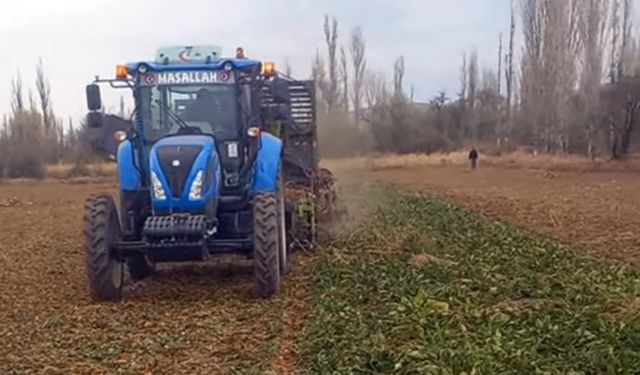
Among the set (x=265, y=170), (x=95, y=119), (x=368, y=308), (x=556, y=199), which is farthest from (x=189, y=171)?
(x=556, y=199)

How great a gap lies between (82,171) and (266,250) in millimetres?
45708

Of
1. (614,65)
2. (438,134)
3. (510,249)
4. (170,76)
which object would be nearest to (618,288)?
(510,249)

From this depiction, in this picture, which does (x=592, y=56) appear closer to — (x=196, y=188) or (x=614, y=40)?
(x=614, y=40)

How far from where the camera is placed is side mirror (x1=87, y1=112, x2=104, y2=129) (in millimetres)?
10756

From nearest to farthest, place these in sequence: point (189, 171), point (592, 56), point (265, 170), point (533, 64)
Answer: point (189, 171) → point (265, 170) → point (592, 56) → point (533, 64)

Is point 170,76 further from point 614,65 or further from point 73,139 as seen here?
point 73,139

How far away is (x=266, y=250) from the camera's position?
9672mm

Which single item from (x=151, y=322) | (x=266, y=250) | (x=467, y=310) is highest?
(x=266, y=250)

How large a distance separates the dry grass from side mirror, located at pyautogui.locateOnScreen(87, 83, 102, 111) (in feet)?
141

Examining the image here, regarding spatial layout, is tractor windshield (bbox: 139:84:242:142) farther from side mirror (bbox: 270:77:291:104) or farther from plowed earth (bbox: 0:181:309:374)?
plowed earth (bbox: 0:181:309:374)

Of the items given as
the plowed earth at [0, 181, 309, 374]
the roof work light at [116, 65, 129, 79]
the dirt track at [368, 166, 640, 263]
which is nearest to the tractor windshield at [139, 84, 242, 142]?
the roof work light at [116, 65, 129, 79]

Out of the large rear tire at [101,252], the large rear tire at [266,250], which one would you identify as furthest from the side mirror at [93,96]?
Result: the large rear tire at [266,250]

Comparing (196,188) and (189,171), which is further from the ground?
(189,171)

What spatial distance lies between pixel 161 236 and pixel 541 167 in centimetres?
3896
